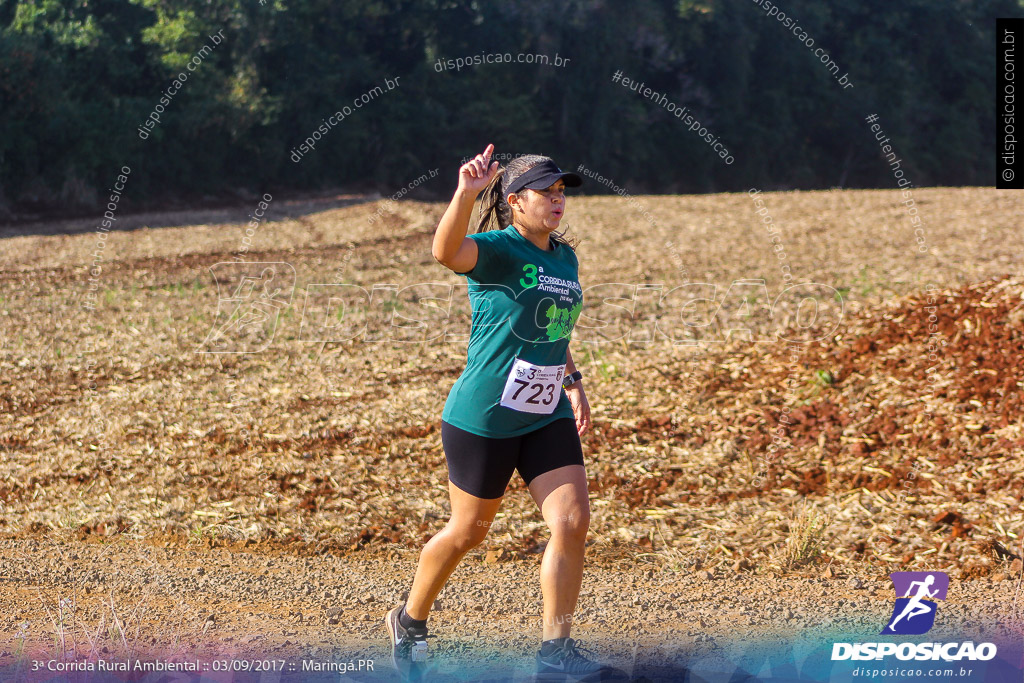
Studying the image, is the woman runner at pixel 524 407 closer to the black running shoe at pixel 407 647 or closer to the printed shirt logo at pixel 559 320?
the printed shirt logo at pixel 559 320

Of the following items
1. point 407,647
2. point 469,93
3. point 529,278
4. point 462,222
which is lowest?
point 407,647

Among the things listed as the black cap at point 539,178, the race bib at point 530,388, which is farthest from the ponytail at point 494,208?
the race bib at point 530,388

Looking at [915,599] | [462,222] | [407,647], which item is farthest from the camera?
[915,599]

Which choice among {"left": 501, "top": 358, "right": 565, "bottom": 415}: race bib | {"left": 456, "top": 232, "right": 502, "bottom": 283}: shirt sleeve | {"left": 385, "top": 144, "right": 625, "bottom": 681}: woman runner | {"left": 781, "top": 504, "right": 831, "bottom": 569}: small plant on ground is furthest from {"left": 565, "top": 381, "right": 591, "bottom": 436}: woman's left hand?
{"left": 781, "top": 504, "right": 831, "bottom": 569}: small plant on ground

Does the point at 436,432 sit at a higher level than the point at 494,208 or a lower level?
lower

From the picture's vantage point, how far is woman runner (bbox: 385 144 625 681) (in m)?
3.41

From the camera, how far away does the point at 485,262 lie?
337cm

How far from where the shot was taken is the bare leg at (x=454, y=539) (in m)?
3.49

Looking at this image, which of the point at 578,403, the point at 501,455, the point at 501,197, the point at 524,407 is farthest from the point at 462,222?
the point at 578,403

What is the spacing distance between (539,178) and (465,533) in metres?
1.28

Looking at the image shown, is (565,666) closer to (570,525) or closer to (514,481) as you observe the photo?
(570,525)

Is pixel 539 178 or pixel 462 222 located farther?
pixel 539 178

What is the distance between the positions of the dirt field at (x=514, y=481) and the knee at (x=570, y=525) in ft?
2.75

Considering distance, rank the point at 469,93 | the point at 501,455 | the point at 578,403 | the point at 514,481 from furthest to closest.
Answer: the point at 469,93 → the point at 514,481 → the point at 578,403 → the point at 501,455
